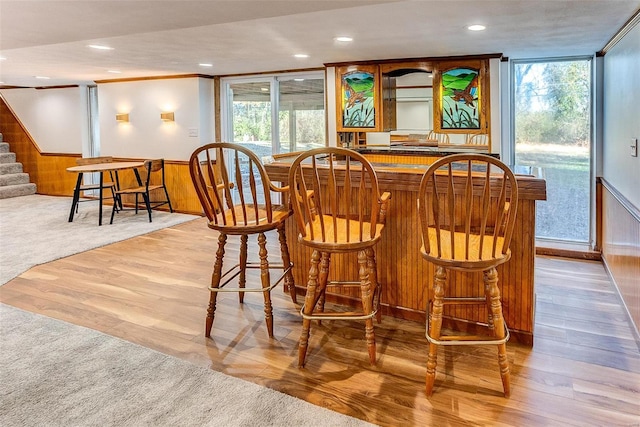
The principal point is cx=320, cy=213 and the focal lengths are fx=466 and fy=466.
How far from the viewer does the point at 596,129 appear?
4.47 m

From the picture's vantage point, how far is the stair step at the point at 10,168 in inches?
344

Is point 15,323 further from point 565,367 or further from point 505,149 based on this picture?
point 505,149

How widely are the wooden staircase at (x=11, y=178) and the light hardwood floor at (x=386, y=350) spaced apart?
558cm

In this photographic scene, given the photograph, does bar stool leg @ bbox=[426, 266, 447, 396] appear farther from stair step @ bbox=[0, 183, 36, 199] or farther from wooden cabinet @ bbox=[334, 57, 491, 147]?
stair step @ bbox=[0, 183, 36, 199]

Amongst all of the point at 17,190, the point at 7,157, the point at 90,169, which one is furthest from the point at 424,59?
the point at 7,157

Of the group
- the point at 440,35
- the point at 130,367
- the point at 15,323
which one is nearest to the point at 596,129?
the point at 440,35

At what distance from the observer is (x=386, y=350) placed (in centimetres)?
256

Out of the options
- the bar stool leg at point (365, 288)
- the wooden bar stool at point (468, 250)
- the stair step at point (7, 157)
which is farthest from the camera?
the stair step at point (7, 157)

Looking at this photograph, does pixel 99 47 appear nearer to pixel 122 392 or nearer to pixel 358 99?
pixel 358 99

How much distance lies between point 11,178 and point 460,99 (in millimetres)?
8195

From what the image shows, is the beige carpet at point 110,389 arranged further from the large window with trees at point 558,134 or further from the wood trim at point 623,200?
the large window with trees at point 558,134

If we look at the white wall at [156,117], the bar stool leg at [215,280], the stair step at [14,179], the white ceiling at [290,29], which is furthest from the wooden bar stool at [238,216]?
the stair step at [14,179]

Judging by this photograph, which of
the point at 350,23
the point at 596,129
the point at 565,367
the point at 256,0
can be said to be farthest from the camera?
the point at 596,129

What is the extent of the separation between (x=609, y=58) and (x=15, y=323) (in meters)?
4.97
